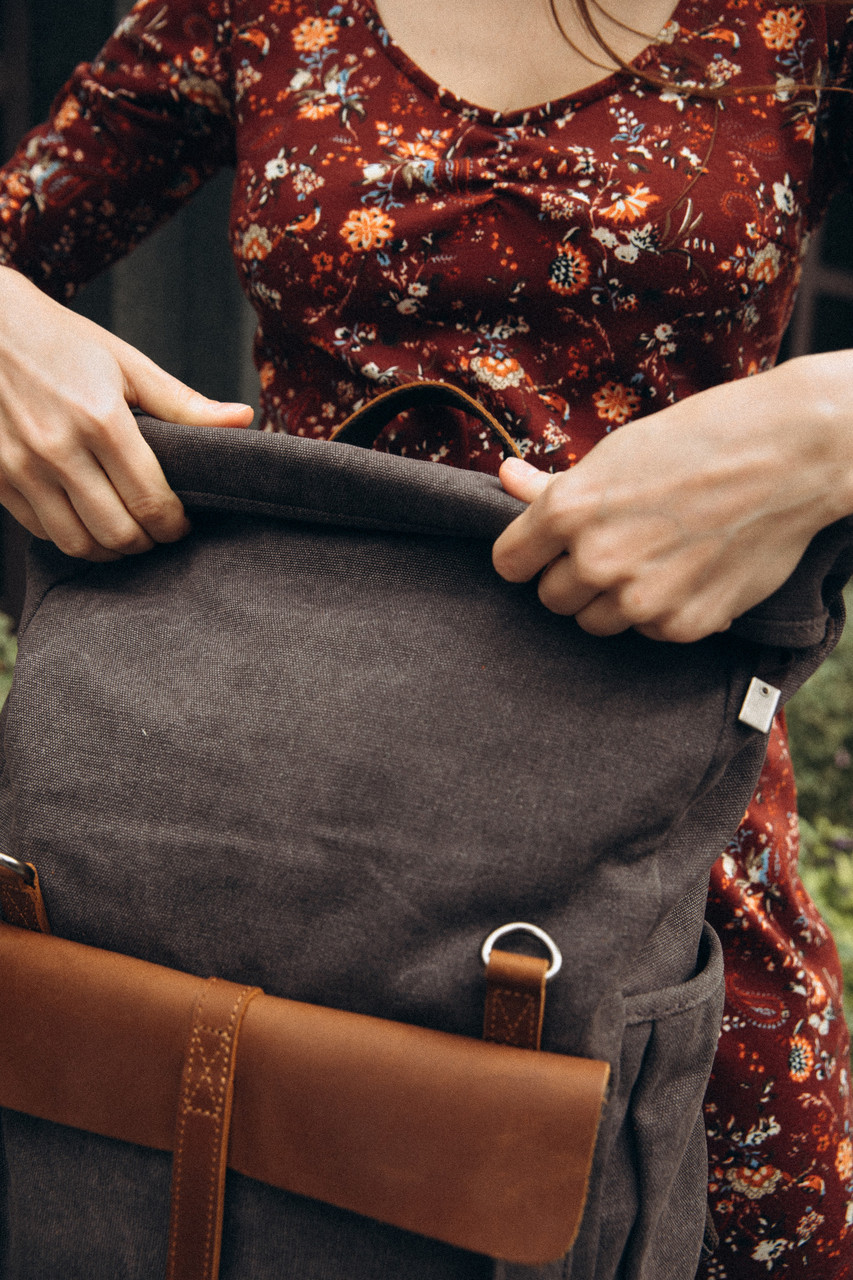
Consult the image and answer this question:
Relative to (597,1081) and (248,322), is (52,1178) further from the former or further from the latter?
(248,322)

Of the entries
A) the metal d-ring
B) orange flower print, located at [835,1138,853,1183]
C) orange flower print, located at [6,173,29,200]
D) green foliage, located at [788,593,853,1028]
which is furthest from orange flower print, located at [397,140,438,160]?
green foliage, located at [788,593,853,1028]

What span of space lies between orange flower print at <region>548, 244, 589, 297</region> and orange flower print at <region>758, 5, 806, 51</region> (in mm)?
253

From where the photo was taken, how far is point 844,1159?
0.79 m

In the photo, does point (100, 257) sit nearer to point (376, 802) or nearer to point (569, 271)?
point (569, 271)

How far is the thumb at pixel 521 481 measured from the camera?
0.59m

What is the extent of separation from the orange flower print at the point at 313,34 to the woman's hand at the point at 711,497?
589mm

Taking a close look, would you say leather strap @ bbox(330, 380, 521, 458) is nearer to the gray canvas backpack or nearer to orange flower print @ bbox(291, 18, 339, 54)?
the gray canvas backpack

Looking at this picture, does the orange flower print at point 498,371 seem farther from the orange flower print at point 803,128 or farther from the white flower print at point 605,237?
the orange flower print at point 803,128

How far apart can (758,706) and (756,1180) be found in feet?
1.61

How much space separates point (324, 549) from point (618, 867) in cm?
32

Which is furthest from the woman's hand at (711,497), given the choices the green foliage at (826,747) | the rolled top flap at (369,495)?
the green foliage at (826,747)

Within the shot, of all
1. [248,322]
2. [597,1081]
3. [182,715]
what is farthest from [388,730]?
[248,322]

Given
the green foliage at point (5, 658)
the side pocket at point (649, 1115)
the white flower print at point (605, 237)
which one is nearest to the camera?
the side pocket at point (649, 1115)

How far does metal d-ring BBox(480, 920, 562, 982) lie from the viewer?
0.55 metres
